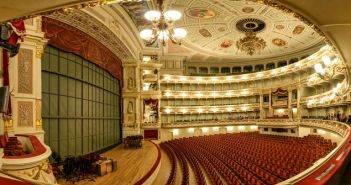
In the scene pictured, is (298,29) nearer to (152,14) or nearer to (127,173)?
(152,14)

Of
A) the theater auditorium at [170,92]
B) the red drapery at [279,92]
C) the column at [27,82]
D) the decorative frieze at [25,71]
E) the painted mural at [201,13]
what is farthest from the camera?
the red drapery at [279,92]

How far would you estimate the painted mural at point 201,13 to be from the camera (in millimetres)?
11576

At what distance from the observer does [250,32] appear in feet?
47.1

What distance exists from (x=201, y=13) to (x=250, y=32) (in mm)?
4124

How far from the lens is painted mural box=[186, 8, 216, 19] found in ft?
38.0

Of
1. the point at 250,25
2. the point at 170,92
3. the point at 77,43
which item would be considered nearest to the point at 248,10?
the point at 250,25

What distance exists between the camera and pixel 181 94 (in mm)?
20719

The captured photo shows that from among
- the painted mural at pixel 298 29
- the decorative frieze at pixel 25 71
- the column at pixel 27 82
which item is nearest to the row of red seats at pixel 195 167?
the column at pixel 27 82

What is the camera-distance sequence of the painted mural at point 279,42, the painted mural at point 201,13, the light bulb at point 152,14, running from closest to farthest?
the light bulb at point 152,14
the painted mural at point 201,13
the painted mural at point 279,42

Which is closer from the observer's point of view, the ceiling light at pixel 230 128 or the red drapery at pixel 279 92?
the red drapery at pixel 279 92

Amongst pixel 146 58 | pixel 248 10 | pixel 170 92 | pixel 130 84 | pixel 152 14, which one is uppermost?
pixel 248 10

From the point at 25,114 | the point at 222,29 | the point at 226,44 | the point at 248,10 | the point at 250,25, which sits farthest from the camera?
the point at 226,44

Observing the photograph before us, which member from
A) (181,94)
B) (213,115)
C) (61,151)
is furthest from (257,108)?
(61,151)

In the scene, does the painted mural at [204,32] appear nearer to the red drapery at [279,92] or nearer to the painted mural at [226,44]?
the painted mural at [226,44]
